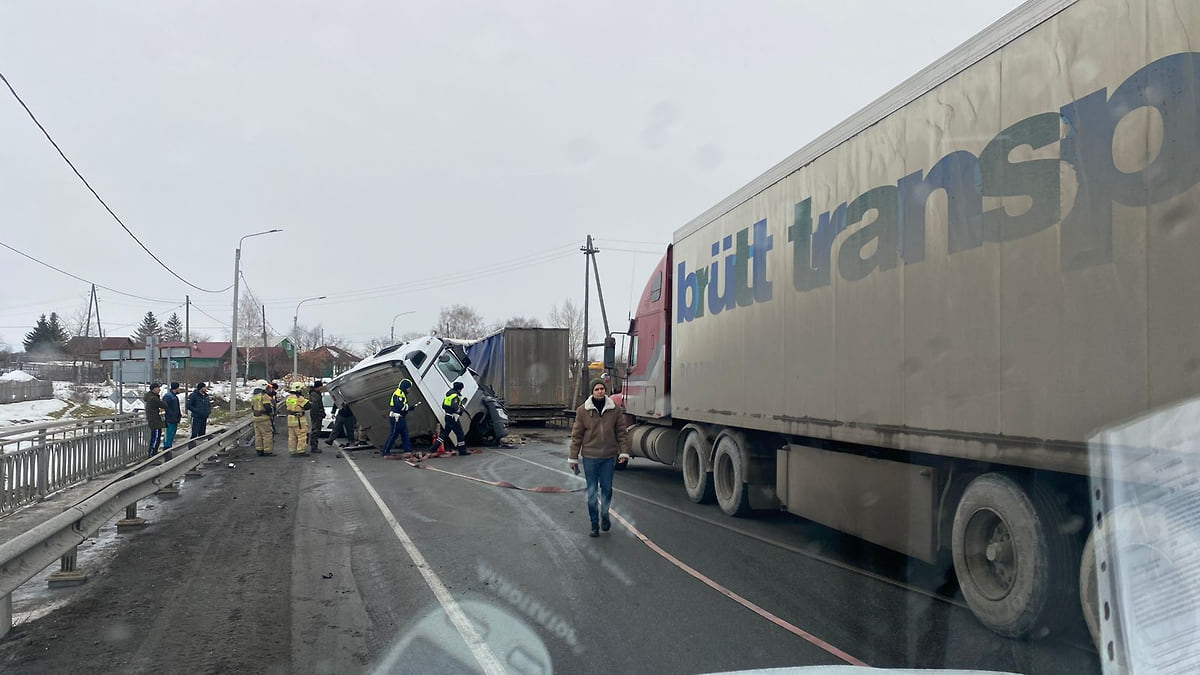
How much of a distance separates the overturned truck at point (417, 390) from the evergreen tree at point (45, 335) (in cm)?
8474

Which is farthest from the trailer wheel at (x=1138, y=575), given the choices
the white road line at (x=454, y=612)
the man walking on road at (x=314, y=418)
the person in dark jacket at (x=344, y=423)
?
the person in dark jacket at (x=344, y=423)

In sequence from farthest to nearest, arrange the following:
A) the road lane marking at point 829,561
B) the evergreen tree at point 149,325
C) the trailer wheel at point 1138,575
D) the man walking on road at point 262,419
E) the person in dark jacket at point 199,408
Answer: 1. the evergreen tree at point 149,325
2. the person in dark jacket at point 199,408
3. the man walking on road at point 262,419
4. the road lane marking at point 829,561
5. the trailer wheel at point 1138,575

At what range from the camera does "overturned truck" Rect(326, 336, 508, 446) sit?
18078mm

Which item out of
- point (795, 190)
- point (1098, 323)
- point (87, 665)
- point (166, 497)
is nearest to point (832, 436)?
point (795, 190)

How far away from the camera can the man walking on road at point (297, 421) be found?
1764 cm

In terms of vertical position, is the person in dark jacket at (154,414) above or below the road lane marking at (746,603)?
above

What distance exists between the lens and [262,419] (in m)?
18.0

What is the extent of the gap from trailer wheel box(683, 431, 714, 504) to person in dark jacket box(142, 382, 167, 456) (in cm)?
1204

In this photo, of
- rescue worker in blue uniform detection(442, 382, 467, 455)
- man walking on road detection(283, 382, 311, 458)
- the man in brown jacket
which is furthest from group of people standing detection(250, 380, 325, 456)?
the man in brown jacket

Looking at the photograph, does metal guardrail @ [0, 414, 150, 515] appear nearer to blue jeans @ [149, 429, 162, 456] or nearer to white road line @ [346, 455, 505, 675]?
blue jeans @ [149, 429, 162, 456]

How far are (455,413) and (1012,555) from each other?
14.0 meters

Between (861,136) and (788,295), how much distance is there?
172cm

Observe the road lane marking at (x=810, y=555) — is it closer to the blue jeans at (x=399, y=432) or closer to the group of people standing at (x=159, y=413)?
the blue jeans at (x=399, y=432)

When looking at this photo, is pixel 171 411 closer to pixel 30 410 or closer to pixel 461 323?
pixel 30 410
